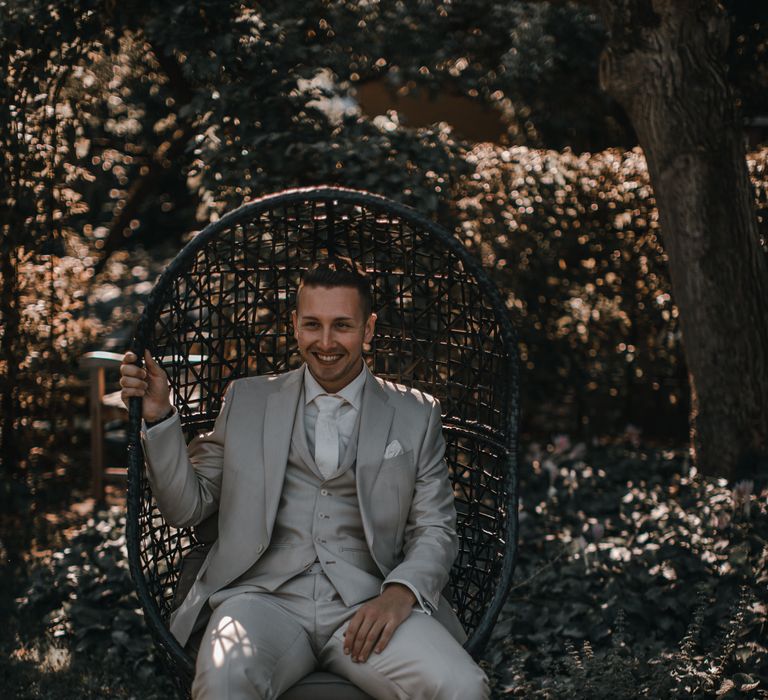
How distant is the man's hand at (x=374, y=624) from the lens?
226cm

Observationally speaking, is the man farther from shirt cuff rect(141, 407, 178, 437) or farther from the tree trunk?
the tree trunk

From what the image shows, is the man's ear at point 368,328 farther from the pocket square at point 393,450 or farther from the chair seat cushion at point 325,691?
the chair seat cushion at point 325,691

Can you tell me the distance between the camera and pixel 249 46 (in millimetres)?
4660

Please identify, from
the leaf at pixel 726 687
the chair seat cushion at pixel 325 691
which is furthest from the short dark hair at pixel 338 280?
the leaf at pixel 726 687

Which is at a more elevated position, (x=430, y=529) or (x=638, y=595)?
(x=430, y=529)

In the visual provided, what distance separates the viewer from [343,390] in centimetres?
271

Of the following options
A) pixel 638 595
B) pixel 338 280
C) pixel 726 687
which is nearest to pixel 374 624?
pixel 338 280

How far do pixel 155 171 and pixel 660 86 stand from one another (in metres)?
4.63

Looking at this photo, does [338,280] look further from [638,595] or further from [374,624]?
[638,595]

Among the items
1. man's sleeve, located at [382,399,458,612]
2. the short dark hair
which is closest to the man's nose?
the short dark hair

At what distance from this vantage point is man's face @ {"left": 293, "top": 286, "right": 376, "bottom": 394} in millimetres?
2584

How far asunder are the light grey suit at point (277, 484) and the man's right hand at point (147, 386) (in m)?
0.06

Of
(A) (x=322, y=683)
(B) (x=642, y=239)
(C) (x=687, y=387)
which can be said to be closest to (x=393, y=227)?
(A) (x=322, y=683)

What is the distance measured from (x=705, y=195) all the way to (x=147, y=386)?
3.15 m
